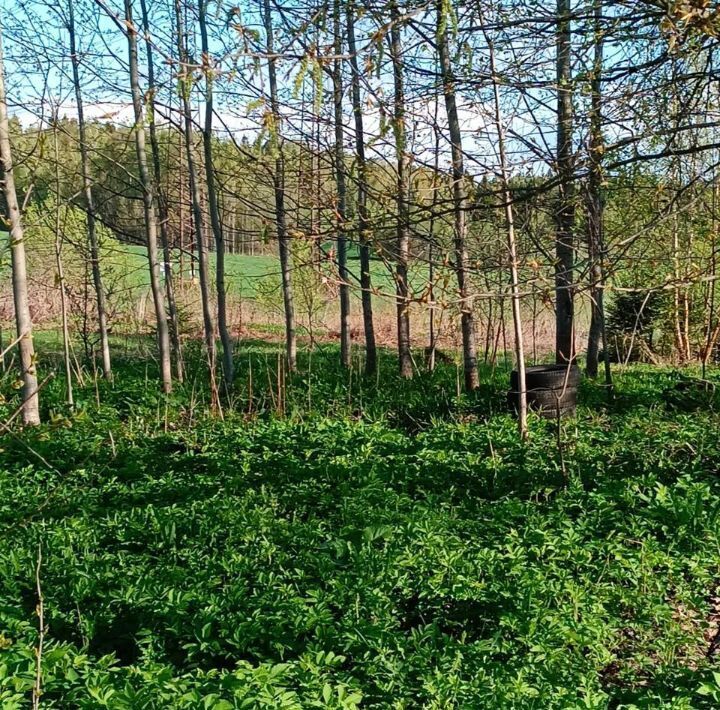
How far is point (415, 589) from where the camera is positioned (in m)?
3.52

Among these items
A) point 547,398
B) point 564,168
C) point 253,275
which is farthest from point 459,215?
point 253,275

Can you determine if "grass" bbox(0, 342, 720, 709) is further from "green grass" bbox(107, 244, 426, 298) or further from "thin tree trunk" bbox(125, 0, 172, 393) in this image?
"thin tree trunk" bbox(125, 0, 172, 393)

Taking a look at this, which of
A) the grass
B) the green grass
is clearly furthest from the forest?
the green grass

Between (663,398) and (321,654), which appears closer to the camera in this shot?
(321,654)

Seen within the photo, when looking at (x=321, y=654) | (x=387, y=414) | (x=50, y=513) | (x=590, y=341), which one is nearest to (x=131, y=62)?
(x=387, y=414)

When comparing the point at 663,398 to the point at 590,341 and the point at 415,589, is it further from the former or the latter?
the point at 415,589

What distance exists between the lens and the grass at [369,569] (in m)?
2.77

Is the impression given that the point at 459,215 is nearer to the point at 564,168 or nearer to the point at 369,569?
the point at 564,168

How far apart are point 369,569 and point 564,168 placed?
2407 millimetres

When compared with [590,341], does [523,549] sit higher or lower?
lower

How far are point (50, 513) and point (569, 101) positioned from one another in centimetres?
513

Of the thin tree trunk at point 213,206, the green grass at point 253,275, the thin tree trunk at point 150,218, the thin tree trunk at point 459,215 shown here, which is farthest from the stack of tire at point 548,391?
the thin tree trunk at point 150,218

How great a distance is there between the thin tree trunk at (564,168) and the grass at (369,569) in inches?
53.5

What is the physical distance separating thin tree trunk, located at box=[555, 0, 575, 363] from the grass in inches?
53.5
